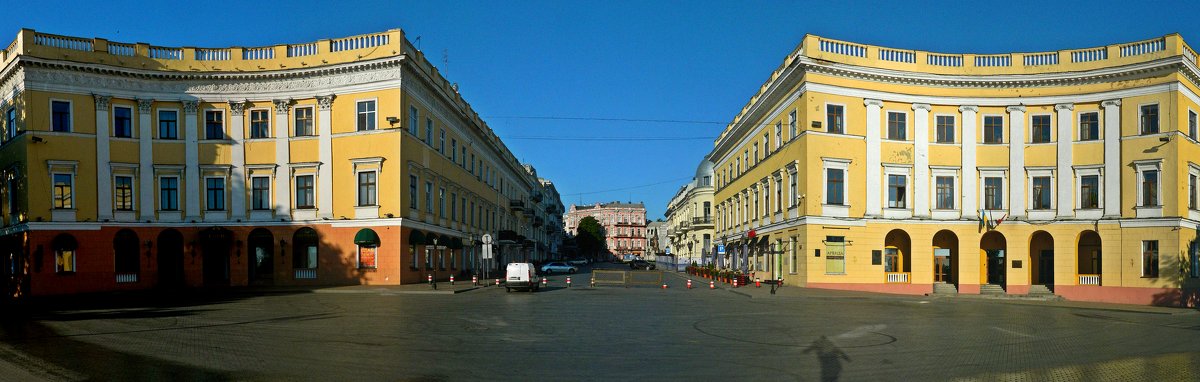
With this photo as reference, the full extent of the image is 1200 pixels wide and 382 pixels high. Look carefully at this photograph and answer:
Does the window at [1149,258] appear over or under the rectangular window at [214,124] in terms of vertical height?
under

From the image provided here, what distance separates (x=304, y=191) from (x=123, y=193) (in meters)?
8.88

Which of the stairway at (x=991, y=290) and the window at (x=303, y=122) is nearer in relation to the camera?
the stairway at (x=991, y=290)

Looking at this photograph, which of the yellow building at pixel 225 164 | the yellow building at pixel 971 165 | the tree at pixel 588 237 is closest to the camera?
the yellow building at pixel 225 164

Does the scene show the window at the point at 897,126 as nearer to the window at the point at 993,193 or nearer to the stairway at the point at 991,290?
the window at the point at 993,193

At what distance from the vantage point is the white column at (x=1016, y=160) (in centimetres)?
3881

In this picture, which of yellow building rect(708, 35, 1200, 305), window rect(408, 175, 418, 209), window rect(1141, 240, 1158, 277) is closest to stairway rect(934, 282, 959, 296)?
yellow building rect(708, 35, 1200, 305)

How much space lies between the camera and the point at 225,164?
38562 mm

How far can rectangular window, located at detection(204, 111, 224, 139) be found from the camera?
38656 millimetres

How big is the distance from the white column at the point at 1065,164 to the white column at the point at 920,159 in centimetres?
651

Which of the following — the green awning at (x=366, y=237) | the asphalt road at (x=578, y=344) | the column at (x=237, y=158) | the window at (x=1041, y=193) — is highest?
the column at (x=237, y=158)

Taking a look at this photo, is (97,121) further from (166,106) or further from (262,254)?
(262,254)

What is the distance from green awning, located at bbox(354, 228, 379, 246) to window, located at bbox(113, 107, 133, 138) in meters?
12.8

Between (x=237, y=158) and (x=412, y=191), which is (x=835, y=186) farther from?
(x=237, y=158)

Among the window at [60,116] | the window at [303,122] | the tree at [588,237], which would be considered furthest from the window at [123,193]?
the tree at [588,237]
